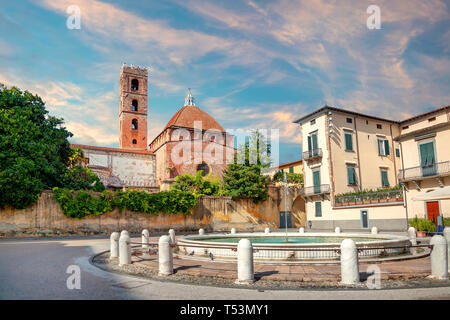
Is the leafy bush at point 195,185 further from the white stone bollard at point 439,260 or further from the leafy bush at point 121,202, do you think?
the white stone bollard at point 439,260

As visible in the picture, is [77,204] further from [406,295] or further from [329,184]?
[406,295]

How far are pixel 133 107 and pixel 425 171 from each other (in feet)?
161

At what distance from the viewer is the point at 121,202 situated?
89.4ft

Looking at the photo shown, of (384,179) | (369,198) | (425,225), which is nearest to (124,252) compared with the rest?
(425,225)

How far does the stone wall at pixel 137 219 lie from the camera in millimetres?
23200

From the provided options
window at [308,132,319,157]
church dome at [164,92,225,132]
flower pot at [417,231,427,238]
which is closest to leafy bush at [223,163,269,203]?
window at [308,132,319,157]

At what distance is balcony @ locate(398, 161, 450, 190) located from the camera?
2159 centimetres

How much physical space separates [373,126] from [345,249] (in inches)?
1165

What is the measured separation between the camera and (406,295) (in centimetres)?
600

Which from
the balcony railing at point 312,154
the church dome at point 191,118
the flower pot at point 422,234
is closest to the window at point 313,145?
the balcony railing at point 312,154

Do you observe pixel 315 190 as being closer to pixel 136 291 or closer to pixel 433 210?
pixel 433 210

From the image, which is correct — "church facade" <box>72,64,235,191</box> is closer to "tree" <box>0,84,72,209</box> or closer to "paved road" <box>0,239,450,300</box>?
"tree" <box>0,84,72,209</box>

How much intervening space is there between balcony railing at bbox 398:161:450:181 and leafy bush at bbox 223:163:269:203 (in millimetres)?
13953
